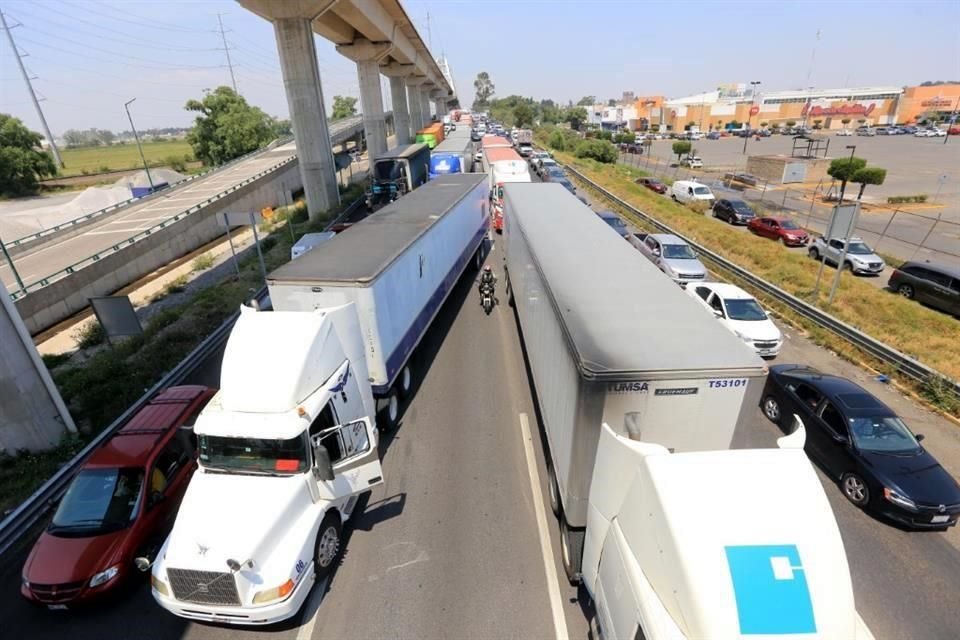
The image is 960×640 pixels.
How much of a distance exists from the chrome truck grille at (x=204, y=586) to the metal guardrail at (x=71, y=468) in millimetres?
4391

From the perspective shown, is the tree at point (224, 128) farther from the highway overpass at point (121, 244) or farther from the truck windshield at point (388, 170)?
the truck windshield at point (388, 170)

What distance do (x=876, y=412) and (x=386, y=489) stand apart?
927 centimetres

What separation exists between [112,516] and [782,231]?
28.4 meters

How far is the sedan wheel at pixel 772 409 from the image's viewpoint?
398 inches

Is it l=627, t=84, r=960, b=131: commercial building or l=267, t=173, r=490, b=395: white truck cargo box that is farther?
l=627, t=84, r=960, b=131: commercial building

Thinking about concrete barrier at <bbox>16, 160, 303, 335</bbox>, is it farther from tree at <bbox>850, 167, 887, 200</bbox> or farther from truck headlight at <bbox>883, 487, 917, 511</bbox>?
tree at <bbox>850, 167, 887, 200</bbox>

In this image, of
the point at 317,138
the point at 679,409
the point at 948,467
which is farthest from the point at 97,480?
the point at 317,138

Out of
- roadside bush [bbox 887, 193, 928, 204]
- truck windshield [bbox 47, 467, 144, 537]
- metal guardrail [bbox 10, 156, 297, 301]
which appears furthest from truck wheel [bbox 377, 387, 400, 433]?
roadside bush [bbox 887, 193, 928, 204]

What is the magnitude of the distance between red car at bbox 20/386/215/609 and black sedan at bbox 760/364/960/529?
1178 cm

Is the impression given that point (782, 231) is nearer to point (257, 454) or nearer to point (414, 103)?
point (257, 454)

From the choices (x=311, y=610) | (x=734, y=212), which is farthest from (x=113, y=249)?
(x=734, y=212)

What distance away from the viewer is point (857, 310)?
1508 centimetres

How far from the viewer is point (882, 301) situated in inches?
610

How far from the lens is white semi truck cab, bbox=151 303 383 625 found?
5.86 m
